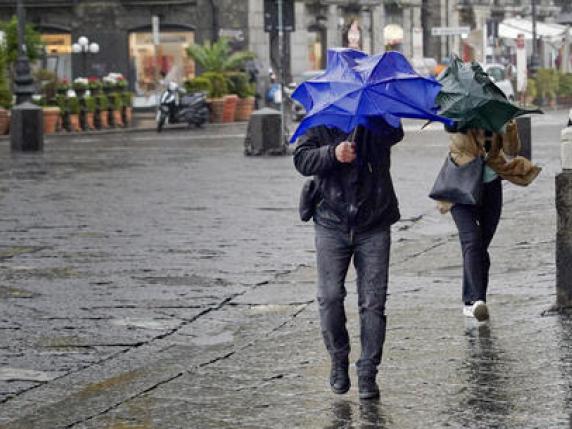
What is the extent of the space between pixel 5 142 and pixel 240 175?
45.1 ft

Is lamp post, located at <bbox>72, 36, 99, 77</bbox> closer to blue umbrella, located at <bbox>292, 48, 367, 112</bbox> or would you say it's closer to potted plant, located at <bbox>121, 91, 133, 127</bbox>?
potted plant, located at <bbox>121, 91, 133, 127</bbox>

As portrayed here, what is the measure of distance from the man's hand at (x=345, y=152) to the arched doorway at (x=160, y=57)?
160ft

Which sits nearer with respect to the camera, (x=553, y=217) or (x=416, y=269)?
(x=416, y=269)

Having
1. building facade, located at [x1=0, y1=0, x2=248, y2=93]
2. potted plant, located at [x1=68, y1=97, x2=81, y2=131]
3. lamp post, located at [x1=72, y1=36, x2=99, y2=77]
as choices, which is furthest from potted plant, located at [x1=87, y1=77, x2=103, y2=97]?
building facade, located at [x1=0, y1=0, x2=248, y2=93]

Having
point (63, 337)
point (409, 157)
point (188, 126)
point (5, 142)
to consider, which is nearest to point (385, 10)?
point (188, 126)

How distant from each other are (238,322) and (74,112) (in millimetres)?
31378

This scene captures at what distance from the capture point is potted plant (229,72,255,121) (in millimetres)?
50406

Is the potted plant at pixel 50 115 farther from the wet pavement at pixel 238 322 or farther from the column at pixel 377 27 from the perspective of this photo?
the column at pixel 377 27

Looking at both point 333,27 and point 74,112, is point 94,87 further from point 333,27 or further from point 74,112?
point 333,27

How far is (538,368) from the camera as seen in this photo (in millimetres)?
8320

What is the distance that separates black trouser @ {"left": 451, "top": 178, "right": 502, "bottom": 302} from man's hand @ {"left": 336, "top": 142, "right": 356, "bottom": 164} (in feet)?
8.92

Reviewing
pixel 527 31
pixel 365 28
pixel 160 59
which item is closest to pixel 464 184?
pixel 160 59

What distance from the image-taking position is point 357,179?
25.4ft

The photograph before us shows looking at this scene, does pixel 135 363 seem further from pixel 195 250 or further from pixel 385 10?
pixel 385 10
